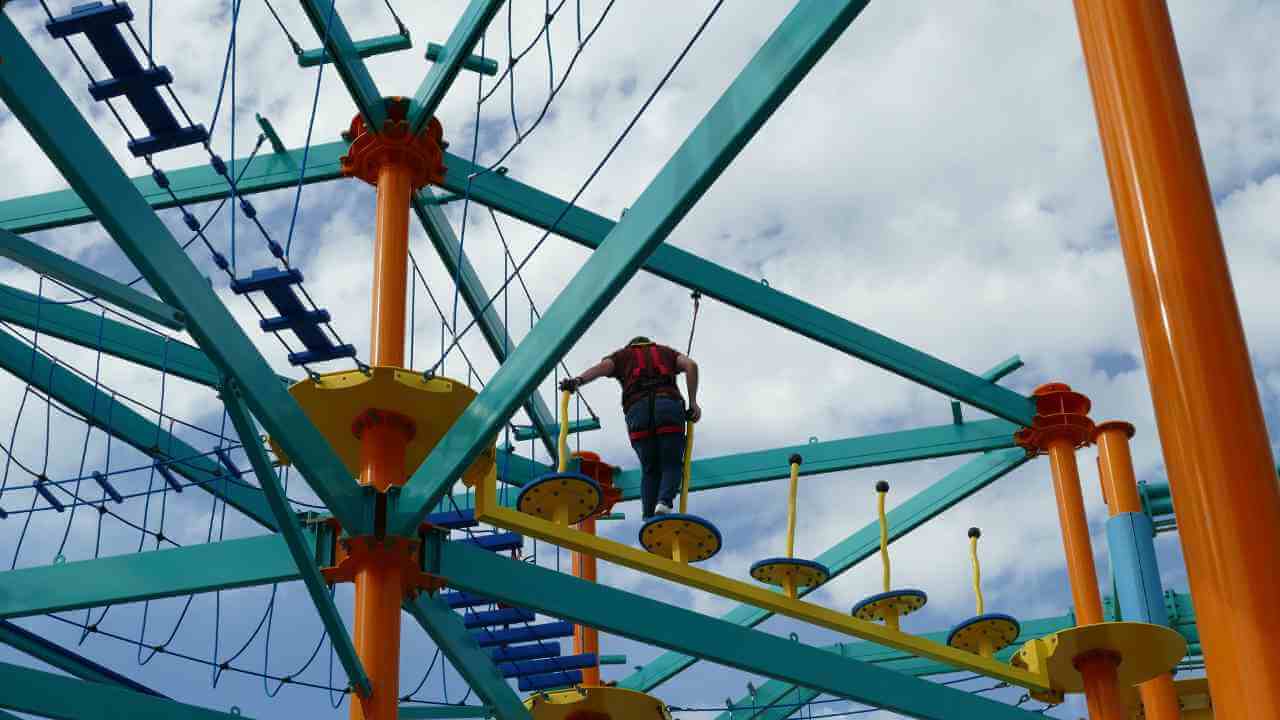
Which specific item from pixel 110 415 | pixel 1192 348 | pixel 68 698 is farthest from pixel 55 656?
pixel 1192 348

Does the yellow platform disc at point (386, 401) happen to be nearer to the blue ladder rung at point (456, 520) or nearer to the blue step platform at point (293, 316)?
the blue step platform at point (293, 316)

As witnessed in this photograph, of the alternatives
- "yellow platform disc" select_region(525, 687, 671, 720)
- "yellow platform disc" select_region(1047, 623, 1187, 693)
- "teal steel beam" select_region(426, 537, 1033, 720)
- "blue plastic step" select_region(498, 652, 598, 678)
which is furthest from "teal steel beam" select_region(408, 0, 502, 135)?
"yellow platform disc" select_region(1047, 623, 1187, 693)

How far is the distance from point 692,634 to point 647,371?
7.73 ft

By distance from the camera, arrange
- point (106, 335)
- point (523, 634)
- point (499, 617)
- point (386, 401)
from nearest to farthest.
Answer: point (386, 401) < point (499, 617) < point (523, 634) < point (106, 335)

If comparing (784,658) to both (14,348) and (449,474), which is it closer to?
(449,474)

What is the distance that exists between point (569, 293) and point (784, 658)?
4896 mm

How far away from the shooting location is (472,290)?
1639cm

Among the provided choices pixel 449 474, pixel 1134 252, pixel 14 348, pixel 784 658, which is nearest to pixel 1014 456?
pixel 784 658

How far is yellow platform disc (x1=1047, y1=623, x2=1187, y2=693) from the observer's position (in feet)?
44.2

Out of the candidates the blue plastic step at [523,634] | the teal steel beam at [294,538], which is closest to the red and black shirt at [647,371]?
the blue plastic step at [523,634]

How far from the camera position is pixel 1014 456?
18.1m

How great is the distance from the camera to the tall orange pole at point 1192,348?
6059 mm

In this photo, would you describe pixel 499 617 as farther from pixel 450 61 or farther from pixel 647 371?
pixel 450 61

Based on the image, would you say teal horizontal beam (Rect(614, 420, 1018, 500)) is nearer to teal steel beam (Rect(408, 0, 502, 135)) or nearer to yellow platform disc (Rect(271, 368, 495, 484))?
teal steel beam (Rect(408, 0, 502, 135))
